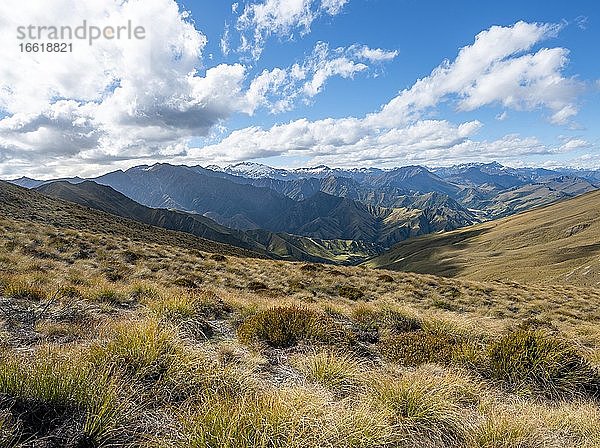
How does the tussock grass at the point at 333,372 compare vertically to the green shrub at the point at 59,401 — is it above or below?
below

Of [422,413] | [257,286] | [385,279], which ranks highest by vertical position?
[422,413]

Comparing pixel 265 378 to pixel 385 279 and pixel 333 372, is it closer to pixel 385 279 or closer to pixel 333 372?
pixel 333 372

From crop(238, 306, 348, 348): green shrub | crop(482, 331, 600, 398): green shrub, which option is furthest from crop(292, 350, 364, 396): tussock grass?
crop(482, 331, 600, 398): green shrub

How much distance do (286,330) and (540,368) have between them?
5.79 metres

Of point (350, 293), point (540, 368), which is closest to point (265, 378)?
point (540, 368)

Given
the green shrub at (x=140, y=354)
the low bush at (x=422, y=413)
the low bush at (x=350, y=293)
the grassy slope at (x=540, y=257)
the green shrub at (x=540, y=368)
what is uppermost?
the green shrub at (x=140, y=354)

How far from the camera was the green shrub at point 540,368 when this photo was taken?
274 inches

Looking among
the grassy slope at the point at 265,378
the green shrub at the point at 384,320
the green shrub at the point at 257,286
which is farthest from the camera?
the green shrub at the point at 257,286

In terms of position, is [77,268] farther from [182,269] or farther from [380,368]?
[380,368]

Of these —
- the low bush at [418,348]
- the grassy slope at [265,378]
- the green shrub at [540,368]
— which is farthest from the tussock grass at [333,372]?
the green shrub at [540,368]

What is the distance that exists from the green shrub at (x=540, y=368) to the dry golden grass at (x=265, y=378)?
0.03 meters

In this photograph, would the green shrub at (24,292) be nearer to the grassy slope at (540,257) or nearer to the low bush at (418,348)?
the low bush at (418,348)

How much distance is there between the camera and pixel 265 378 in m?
6.11

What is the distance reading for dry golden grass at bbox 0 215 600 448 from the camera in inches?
162
